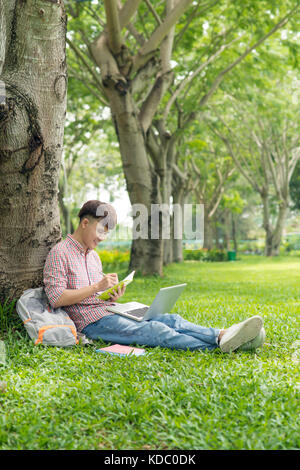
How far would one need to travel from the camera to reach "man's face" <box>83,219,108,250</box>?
4.16 m

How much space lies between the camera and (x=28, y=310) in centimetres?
397

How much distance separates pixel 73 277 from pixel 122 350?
0.76 m

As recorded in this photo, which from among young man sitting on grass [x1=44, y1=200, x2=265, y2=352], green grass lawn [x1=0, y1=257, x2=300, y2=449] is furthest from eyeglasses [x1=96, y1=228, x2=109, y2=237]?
green grass lawn [x1=0, y1=257, x2=300, y2=449]

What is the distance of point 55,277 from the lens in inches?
157

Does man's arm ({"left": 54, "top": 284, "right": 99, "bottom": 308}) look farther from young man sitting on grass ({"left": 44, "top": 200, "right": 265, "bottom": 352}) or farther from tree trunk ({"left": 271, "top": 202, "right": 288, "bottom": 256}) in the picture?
tree trunk ({"left": 271, "top": 202, "right": 288, "bottom": 256})

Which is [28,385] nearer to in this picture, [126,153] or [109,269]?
[126,153]

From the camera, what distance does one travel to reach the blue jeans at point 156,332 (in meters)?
3.89

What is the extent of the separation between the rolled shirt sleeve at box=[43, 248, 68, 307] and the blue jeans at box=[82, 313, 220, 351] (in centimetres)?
47

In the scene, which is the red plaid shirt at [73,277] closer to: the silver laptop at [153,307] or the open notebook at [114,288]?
the silver laptop at [153,307]

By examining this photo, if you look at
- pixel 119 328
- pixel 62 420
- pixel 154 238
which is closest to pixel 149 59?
pixel 154 238

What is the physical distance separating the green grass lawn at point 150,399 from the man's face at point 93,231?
0.92 metres

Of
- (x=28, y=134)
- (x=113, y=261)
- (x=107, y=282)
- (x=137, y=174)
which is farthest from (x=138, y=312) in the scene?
(x=113, y=261)

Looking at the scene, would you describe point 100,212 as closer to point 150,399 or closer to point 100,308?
point 100,308

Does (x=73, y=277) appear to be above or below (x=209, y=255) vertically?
above
